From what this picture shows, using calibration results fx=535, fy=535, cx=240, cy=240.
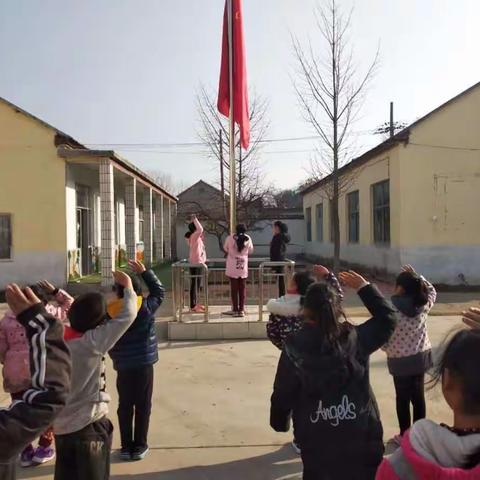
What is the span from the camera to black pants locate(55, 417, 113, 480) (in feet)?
9.04

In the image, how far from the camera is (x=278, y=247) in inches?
378

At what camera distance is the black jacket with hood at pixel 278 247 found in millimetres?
9586

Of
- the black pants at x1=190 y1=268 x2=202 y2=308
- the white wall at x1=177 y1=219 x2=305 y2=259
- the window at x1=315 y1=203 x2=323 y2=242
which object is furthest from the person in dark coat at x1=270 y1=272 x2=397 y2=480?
the white wall at x1=177 y1=219 x2=305 y2=259

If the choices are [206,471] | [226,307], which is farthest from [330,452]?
[226,307]

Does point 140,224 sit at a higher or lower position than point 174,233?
higher

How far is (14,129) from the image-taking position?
46.1ft

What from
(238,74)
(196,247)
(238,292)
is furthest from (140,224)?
(238,292)

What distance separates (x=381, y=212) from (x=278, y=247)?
9995 millimetres

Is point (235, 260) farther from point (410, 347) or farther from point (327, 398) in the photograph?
point (327, 398)

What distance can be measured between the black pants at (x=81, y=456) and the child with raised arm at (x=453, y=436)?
1.80m

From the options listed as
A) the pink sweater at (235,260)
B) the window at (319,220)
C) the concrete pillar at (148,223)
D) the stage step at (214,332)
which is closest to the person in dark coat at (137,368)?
the stage step at (214,332)

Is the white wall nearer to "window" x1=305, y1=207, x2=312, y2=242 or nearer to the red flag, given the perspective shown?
"window" x1=305, y1=207, x2=312, y2=242

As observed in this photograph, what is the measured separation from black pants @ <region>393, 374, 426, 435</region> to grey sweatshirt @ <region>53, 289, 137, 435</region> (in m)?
2.34

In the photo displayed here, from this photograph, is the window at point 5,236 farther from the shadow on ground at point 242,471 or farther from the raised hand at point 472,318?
the raised hand at point 472,318
